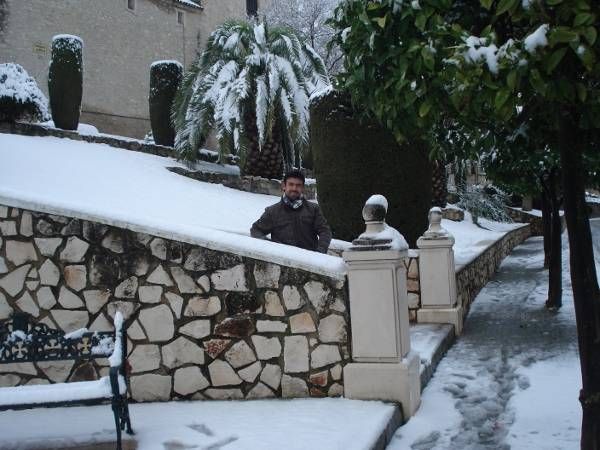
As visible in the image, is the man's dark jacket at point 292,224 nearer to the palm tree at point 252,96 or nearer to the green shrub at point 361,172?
the green shrub at point 361,172

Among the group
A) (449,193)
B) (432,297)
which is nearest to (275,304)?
(432,297)

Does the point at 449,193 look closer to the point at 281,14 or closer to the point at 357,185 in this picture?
the point at 281,14

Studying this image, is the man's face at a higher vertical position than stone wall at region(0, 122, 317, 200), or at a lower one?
lower

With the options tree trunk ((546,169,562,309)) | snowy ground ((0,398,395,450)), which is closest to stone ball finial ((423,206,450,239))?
tree trunk ((546,169,562,309))

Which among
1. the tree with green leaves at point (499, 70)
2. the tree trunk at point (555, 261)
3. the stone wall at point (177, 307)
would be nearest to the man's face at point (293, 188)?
the stone wall at point (177, 307)

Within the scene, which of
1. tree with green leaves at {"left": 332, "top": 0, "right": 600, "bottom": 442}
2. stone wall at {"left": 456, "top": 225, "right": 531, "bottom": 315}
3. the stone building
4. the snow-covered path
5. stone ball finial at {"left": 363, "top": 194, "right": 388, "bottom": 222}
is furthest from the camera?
the stone building

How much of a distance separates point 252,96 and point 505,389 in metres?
11.7

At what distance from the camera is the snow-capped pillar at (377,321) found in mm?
3908

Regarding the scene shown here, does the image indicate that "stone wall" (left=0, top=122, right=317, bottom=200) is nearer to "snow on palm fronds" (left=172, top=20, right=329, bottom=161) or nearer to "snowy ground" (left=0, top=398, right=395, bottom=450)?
"snow on palm fronds" (left=172, top=20, right=329, bottom=161)

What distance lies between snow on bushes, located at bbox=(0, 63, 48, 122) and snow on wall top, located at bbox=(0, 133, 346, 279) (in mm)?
844

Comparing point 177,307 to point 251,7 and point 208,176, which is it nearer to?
point 208,176

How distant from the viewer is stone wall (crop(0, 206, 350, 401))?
4102 millimetres

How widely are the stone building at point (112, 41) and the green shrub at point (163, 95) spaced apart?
326 inches

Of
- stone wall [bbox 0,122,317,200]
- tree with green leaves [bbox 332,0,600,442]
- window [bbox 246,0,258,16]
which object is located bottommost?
tree with green leaves [bbox 332,0,600,442]
